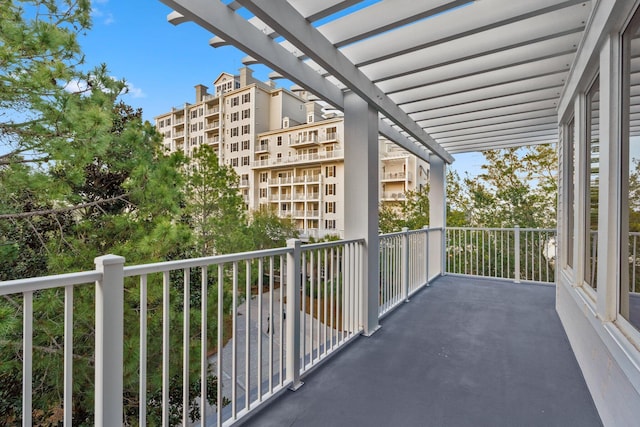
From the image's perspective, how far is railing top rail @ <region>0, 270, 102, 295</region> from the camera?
920 millimetres

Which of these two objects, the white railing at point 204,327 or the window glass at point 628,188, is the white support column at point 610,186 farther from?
the white railing at point 204,327

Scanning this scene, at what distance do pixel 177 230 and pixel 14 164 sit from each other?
6.49 feet

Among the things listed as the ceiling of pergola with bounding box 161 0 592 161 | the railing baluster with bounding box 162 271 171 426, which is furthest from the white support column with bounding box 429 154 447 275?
the railing baluster with bounding box 162 271 171 426

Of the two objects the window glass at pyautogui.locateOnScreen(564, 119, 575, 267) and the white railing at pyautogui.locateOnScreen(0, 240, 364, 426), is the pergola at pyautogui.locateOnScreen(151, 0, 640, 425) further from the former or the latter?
the white railing at pyautogui.locateOnScreen(0, 240, 364, 426)

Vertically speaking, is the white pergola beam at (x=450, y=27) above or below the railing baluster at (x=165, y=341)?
above

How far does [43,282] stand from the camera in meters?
0.99

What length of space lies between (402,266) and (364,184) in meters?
1.67

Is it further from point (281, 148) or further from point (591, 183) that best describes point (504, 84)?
point (281, 148)

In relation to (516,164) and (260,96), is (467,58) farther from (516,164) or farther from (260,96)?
(260,96)

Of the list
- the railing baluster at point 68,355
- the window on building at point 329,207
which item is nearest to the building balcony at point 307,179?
the window on building at point 329,207

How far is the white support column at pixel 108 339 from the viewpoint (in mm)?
1149

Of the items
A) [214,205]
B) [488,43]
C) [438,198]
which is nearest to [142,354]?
[488,43]

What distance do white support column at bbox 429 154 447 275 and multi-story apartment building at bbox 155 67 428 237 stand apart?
15.6m

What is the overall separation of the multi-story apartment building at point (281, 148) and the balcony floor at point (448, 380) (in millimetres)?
18416
